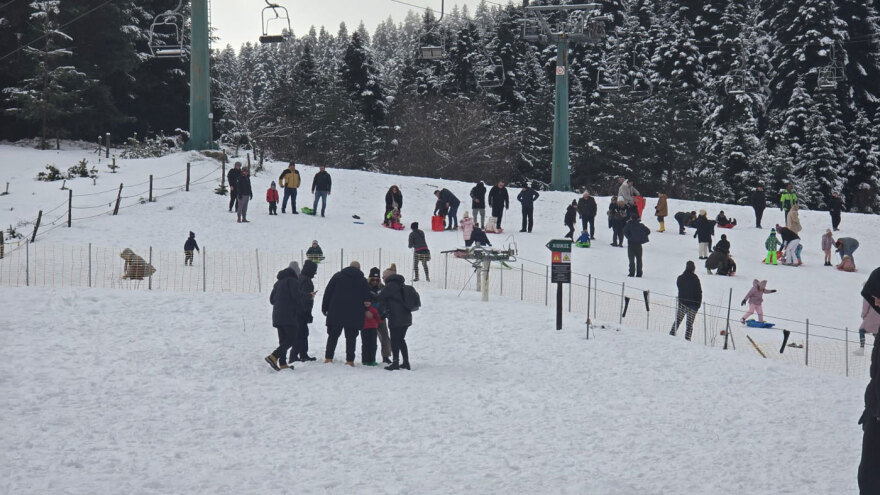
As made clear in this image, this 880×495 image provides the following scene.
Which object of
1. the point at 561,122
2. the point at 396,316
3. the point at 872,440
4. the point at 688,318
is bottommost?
the point at 688,318

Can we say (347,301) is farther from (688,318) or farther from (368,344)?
(688,318)

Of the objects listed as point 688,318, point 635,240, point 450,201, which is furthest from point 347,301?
point 450,201

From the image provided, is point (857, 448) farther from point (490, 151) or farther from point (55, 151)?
point (490, 151)

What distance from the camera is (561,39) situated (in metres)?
38.5

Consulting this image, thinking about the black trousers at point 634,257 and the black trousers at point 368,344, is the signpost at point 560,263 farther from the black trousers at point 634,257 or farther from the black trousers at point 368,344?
the black trousers at point 634,257

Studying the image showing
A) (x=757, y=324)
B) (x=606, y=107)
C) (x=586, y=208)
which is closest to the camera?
(x=757, y=324)

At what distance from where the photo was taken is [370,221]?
1193 inches

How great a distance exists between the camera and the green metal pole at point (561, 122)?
3956cm

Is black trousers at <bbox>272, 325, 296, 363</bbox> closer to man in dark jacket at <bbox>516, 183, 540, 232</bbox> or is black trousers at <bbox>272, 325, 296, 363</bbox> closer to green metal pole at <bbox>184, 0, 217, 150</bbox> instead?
man in dark jacket at <bbox>516, 183, 540, 232</bbox>

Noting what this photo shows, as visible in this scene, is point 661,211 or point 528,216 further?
point 661,211

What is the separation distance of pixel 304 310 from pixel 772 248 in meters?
18.5

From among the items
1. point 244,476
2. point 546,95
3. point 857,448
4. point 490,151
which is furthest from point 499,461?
point 546,95

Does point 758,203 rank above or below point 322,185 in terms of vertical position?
below

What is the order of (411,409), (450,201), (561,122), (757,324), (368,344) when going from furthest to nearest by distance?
(561,122), (450,201), (757,324), (368,344), (411,409)
